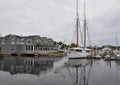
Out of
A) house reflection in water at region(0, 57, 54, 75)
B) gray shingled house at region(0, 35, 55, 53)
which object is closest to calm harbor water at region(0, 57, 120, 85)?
house reflection in water at region(0, 57, 54, 75)

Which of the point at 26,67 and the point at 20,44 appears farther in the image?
the point at 20,44

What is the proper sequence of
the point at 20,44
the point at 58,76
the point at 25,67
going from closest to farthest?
the point at 58,76, the point at 25,67, the point at 20,44

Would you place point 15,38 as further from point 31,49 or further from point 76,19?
point 76,19

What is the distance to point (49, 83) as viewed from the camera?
59.9ft

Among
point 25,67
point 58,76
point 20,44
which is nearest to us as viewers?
point 58,76

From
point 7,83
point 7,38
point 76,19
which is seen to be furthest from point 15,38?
point 7,83

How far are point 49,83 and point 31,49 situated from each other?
56330 millimetres

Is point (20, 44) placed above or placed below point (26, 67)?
above

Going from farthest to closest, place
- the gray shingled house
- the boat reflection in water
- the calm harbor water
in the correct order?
the gray shingled house < the boat reflection in water < the calm harbor water

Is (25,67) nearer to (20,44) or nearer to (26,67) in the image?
(26,67)

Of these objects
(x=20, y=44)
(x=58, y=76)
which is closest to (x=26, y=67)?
(x=58, y=76)

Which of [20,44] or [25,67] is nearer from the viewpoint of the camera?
[25,67]

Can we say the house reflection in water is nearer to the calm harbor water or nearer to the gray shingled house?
the calm harbor water

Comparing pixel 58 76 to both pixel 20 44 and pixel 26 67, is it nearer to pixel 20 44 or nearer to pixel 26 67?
pixel 26 67
